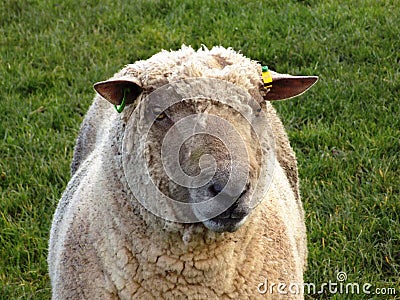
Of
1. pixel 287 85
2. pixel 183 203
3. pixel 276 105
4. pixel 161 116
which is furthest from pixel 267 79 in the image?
pixel 276 105

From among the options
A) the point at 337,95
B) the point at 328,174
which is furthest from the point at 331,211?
the point at 337,95

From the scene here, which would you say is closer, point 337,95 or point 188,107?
point 188,107

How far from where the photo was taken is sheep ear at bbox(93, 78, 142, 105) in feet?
7.59

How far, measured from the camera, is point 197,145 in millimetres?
2104

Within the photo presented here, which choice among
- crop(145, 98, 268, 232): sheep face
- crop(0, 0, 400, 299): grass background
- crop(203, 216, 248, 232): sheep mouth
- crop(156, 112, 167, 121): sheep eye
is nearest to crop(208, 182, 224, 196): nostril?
crop(145, 98, 268, 232): sheep face

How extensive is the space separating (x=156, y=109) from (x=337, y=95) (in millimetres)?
3141

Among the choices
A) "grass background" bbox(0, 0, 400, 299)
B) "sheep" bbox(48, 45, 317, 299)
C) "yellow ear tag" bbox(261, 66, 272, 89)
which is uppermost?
"yellow ear tag" bbox(261, 66, 272, 89)

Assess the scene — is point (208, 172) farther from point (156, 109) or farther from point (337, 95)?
point (337, 95)

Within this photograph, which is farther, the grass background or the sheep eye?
the grass background

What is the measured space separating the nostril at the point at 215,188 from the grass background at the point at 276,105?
71.9 inches

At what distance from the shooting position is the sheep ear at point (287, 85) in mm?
2541

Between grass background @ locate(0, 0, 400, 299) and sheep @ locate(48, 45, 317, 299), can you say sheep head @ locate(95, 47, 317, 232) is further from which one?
grass background @ locate(0, 0, 400, 299)

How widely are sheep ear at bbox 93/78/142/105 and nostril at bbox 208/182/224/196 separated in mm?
529

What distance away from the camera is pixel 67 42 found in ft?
20.5
